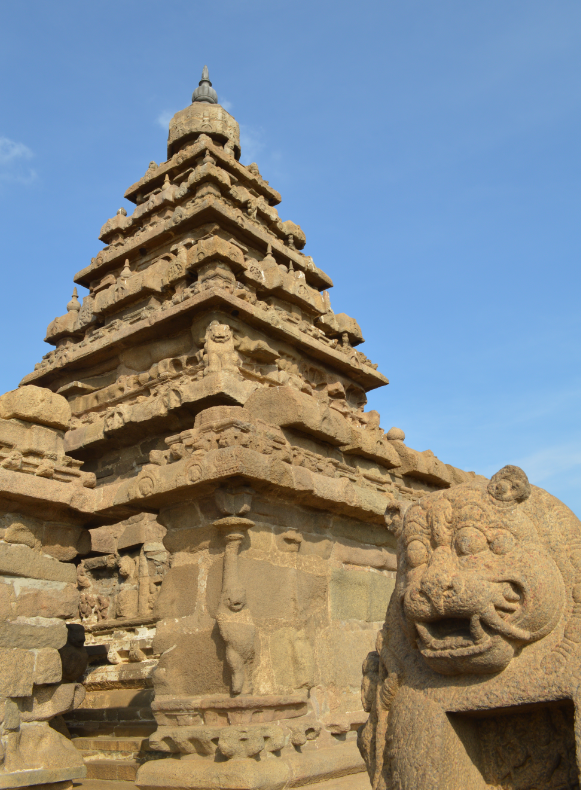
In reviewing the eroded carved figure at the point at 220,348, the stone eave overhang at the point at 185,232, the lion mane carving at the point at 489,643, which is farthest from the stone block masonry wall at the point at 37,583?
the stone eave overhang at the point at 185,232

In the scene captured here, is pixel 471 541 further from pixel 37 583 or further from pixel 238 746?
pixel 37 583

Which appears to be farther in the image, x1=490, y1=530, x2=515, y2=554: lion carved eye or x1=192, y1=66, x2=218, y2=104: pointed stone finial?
x1=192, y1=66, x2=218, y2=104: pointed stone finial

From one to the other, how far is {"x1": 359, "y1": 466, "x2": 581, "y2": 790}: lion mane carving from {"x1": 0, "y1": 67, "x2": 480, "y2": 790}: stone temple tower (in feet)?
5.96

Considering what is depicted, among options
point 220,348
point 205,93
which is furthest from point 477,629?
point 205,93

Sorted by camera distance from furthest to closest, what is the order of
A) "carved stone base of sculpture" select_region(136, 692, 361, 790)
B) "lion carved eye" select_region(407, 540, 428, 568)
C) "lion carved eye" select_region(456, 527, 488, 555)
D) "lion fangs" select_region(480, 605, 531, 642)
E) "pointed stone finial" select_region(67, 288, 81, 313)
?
"pointed stone finial" select_region(67, 288, 81, 313), "carved stone base of sculpture" select_region(136, 692, 361, 790), "lion carved eye" select_region(407, 540, 428, 568), "lion carved eye" select_region(456, 527, 488, 555), "lion fangs" select_region(480, 605, 531, 642)

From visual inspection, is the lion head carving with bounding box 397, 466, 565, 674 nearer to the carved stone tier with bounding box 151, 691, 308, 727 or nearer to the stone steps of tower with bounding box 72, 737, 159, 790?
the carved stone tier with bounding box 151, 691, 308, 727

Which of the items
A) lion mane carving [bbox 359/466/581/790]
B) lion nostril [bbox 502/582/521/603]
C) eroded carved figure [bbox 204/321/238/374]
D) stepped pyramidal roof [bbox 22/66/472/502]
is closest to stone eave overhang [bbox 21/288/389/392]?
stepped pyramidal roof [bbox 22/66/472/502]

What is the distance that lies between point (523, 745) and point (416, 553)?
87 centimetres

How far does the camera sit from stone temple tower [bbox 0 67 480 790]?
4.49m

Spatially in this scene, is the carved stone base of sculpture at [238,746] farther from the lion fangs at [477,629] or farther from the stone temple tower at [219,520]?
the lion fangs at [477,629]

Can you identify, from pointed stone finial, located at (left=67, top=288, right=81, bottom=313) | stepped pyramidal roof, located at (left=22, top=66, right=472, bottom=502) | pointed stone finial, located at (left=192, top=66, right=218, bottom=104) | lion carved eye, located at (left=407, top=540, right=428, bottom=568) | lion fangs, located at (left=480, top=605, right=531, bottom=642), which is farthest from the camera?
pointed stone finial, located at (left=192, top=66, right=218, bottom=104)

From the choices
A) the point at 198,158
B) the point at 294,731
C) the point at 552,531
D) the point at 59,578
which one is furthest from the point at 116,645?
the point at 198,158

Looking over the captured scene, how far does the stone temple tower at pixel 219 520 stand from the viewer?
4.49 meters

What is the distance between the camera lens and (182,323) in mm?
9625
